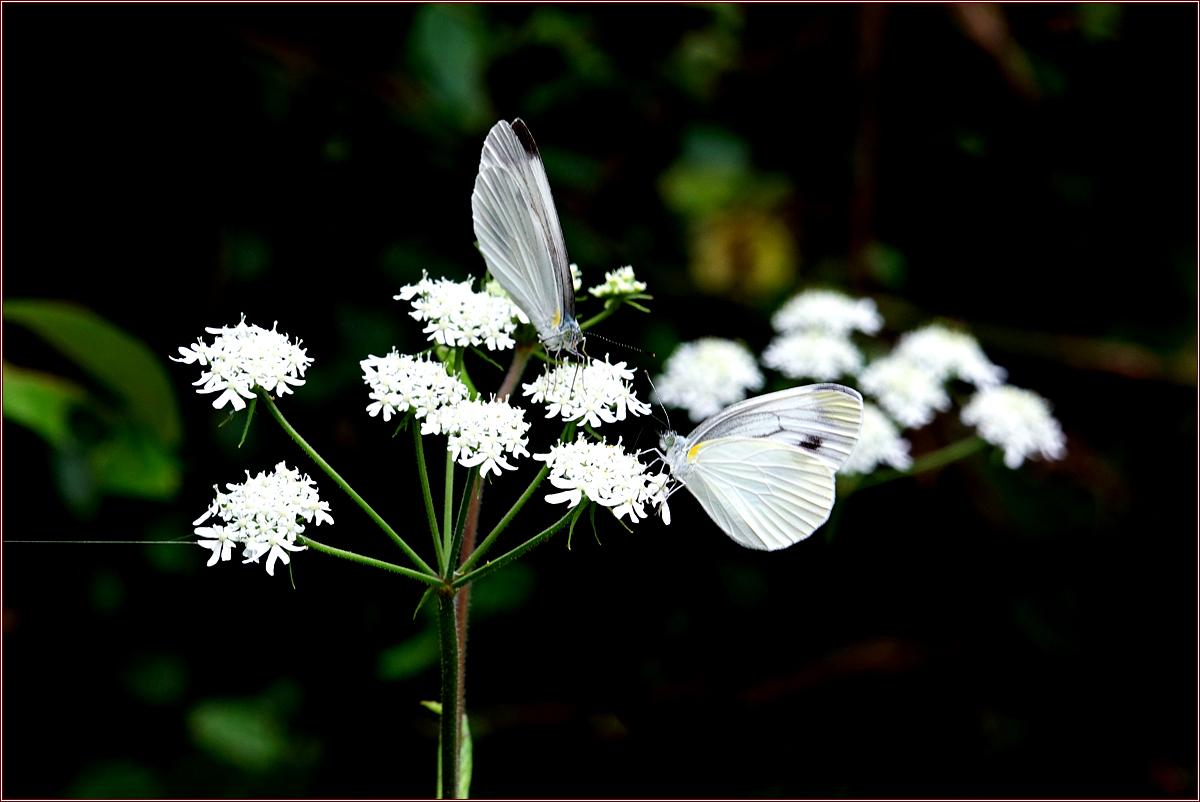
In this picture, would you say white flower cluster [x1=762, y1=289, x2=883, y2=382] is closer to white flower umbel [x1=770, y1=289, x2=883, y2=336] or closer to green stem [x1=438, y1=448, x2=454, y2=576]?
white flower umbel [x1=770, y1=289, x2=883, y2=336]

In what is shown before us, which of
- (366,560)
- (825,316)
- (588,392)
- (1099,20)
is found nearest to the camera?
(366,560)

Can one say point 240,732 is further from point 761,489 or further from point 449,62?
point 449,62

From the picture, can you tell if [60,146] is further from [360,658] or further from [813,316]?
[813,316]

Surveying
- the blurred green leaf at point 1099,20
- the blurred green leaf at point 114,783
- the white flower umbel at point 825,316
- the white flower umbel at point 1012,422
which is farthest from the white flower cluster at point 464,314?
the blurred green leaf at point 1099,20

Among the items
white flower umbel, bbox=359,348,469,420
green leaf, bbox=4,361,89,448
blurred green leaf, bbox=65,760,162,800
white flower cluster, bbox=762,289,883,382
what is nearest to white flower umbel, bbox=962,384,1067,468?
white flower cluster, bbox=762,289,883,382

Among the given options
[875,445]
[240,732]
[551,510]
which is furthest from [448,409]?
[240,732]

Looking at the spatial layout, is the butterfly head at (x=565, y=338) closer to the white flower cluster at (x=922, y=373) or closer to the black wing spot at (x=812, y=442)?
the black wing spot at (x=812, y=442)
